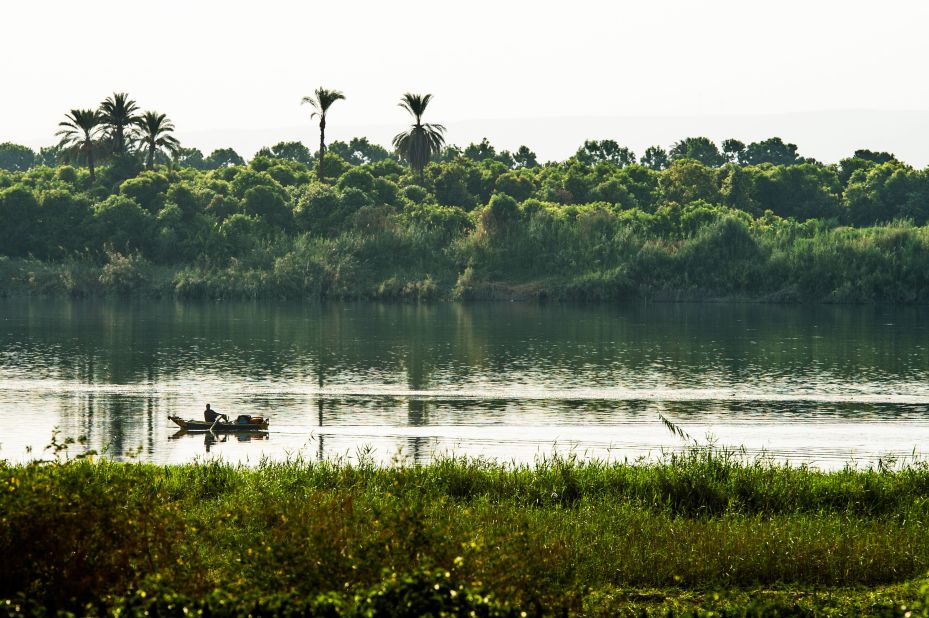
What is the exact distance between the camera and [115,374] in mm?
53875

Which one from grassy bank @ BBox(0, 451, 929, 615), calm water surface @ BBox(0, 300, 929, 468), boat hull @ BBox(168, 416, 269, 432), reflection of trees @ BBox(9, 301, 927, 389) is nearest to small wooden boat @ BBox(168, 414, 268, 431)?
boat hull @ BBox(168, 416, 269, 432)

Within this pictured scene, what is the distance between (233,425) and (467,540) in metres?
25.8

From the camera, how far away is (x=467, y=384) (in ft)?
169

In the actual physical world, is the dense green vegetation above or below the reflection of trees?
above

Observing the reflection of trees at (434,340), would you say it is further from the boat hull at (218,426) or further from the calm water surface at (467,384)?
the boat hull at (218,426)

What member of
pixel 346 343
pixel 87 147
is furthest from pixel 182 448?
pixel 87 147

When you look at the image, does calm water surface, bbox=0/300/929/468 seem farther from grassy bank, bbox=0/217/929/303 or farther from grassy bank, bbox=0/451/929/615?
grassy bank, bbox=0/217/929/303

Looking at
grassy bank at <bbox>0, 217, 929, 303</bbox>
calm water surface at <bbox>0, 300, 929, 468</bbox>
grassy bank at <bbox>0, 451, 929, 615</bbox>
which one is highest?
grassy bank at <bbox>0, 217, 929, 303</bbox>

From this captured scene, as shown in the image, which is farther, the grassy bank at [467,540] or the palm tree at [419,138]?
the palm tree at [419,138]

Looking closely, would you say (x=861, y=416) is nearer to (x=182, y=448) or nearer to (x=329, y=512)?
(x=182, y=448)

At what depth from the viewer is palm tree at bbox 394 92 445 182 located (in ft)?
426

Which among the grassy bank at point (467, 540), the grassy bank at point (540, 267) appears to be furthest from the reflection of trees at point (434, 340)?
the grassy bank at point (467, 540)

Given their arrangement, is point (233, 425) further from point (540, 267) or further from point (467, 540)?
point (540, 267)

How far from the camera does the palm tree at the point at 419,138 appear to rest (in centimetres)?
12975
